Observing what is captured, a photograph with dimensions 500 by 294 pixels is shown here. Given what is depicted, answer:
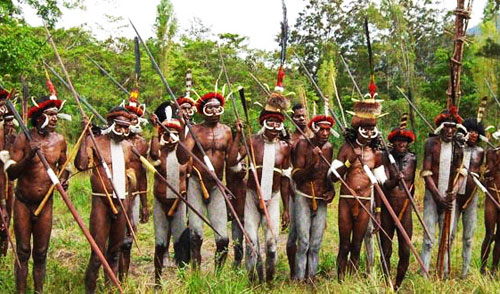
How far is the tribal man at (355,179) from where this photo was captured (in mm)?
6289

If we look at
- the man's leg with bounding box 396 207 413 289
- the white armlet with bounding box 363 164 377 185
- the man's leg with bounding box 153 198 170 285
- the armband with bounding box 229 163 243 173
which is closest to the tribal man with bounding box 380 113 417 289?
the man's leg with bounding box 396 207 413 289

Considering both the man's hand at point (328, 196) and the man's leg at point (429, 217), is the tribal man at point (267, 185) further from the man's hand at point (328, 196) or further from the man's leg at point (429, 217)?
the man's leg at point (429, 217)

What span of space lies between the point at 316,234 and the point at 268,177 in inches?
36.3

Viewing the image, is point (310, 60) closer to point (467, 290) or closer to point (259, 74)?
point (259, 74)

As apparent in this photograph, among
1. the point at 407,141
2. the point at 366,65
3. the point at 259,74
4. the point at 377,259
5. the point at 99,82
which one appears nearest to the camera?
the point at 407,141

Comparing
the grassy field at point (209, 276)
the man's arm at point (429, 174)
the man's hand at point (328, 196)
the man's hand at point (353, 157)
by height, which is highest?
the man's hand at point (353, 157)

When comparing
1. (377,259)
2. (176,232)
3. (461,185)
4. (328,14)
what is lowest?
(377,259)

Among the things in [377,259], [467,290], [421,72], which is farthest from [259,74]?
[467,290]

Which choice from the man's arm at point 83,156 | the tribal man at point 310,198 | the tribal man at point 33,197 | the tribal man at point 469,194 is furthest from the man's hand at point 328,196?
the tribal man at point 33,197

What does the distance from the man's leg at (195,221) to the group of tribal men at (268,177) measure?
12 millimetres

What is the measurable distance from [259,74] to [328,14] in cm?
1040

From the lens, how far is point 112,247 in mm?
5672

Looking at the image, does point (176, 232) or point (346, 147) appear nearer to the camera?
point (346, 147)

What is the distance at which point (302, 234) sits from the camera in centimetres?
653
